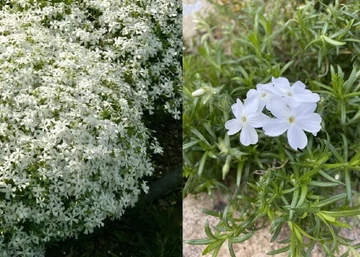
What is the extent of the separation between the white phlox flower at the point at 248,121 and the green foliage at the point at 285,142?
86 mm

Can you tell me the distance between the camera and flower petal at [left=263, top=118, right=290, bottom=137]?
1.16 metres

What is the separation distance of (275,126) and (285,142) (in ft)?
0.85

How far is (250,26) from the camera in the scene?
1.90m

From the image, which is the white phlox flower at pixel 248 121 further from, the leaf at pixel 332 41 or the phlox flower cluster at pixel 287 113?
the leaf at pixel 332 41

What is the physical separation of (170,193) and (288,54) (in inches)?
22.6

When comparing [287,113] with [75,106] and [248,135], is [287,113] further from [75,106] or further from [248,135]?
[75,106]

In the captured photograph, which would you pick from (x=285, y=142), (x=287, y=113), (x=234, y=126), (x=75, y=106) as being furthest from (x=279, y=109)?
(x=75, y=106)

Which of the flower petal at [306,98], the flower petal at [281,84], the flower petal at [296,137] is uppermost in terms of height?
the flower petal at [281,84]

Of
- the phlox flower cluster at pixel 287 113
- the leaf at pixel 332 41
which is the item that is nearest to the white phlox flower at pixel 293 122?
the phlox flower cluster at pixel 287 113

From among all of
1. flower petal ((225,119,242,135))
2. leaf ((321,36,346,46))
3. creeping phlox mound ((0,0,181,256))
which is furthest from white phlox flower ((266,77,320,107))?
creeping phlox mound ((0,0,181,256))

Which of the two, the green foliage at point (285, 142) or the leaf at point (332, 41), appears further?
the leaf at point (332, 41)

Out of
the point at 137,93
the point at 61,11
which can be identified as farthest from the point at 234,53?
the point at 61,11

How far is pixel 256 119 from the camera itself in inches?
46.8

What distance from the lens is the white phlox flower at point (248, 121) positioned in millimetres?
1191
